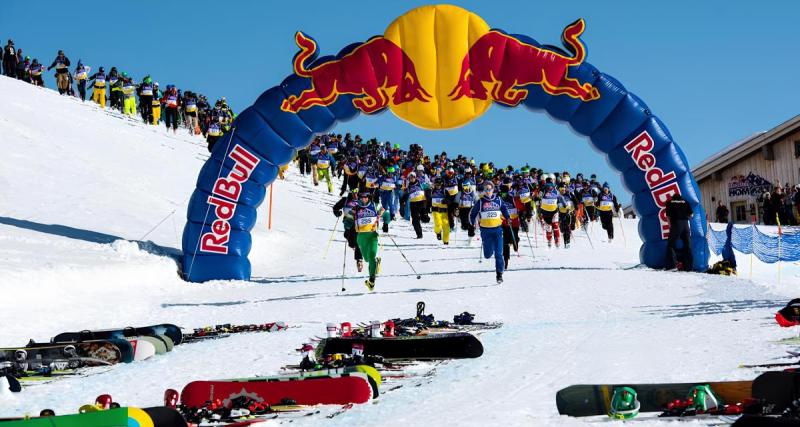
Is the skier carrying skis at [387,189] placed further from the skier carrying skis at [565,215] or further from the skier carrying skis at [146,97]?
the skier carrying skis at [146,97]

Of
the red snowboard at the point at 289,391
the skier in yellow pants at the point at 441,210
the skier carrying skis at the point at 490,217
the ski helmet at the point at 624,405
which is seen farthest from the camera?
the skier in yellow pants at the point at 441,210

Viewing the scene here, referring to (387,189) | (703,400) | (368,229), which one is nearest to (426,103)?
(368,229)

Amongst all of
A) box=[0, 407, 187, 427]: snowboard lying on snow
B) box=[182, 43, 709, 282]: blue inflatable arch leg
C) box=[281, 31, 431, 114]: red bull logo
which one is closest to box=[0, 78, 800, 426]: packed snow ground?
box=[182, 43, 709, 282]: blue inflatable arch leg

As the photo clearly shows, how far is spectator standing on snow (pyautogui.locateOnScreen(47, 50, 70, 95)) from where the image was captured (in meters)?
31.2

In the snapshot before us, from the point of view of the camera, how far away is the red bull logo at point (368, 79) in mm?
15727

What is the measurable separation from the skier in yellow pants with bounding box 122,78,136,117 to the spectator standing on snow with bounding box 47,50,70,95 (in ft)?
6.91

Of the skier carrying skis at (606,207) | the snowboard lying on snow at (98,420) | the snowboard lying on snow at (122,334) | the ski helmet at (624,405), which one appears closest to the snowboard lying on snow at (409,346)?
the snowboard lying on snow at (122,334)

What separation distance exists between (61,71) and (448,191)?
17.2 m

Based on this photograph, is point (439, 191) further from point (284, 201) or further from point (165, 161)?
point (165, 161)

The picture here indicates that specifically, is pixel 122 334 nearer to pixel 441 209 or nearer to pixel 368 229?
pixel 368 229

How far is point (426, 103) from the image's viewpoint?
1586cm

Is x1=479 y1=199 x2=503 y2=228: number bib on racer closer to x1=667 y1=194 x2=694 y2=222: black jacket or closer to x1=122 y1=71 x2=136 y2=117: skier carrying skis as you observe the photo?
x1=667 y1=194 x2=694 y2=222: black jacket

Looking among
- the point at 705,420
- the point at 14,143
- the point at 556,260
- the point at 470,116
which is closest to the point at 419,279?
the point at 470,116

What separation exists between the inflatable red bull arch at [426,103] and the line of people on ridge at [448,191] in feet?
5.94
